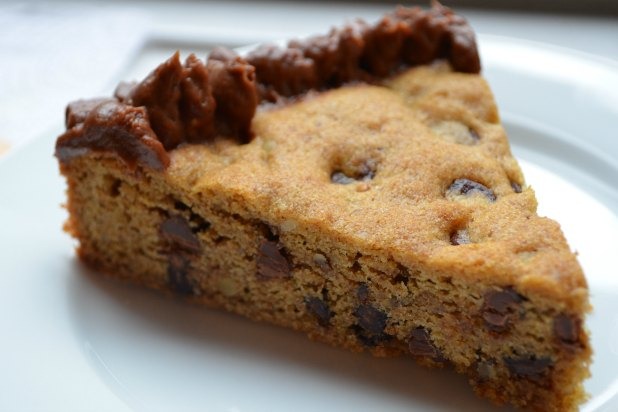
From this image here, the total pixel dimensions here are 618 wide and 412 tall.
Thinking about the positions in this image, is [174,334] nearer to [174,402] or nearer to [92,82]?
[174,402]

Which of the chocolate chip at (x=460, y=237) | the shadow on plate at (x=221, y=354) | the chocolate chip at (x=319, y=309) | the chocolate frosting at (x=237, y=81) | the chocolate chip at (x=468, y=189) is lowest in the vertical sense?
the shadow on plate at (x=221, y=354)

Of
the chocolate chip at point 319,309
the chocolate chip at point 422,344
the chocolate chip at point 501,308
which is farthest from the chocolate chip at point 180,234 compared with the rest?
the chocolate chip at point 501,308

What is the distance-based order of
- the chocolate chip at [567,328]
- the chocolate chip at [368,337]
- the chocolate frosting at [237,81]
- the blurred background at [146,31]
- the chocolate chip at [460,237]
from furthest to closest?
the blurred background at [146,31]
the chocolate frosting at [237,81]
the chocolate chip at [368,337]
the chocolate chip at [460,237]
the chocolate chip at [567,328]

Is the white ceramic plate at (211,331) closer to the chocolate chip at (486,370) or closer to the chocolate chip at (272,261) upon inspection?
the chocolate chip at (486,370)

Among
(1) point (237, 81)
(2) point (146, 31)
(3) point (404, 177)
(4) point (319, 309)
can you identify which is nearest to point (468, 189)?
(3) point (404, 177)

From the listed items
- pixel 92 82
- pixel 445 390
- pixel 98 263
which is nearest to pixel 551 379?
pixel 445 390

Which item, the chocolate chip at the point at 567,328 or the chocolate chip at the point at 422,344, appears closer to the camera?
the chocolate chip at the point at 567,328

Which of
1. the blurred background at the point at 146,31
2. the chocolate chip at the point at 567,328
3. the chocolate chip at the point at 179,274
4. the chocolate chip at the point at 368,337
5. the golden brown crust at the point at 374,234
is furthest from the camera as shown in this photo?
the blurred background at the point at 146,31
